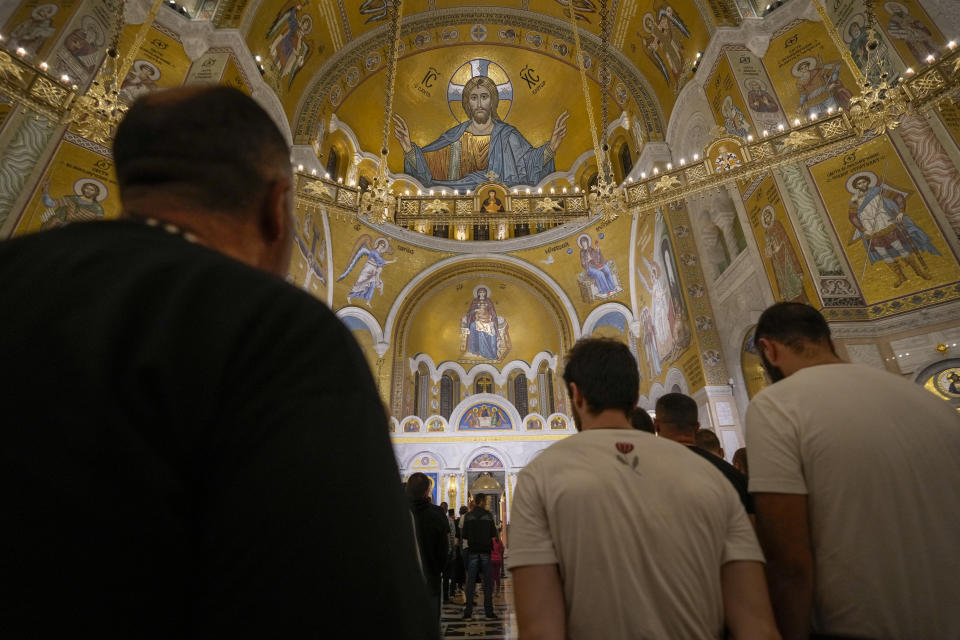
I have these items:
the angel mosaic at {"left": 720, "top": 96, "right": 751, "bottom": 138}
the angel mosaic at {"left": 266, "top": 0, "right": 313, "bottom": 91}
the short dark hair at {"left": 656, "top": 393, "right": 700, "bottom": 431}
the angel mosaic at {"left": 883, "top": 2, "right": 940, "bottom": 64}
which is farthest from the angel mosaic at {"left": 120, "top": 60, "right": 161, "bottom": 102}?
the angel mosaic at {"left": 883, "top": 2, "right": 940, "bottom": 64}

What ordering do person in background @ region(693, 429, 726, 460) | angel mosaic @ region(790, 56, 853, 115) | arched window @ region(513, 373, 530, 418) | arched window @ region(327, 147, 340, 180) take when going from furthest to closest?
arched window @ region(513, 373, 530, 418) → arched window @ region(327, 147, 340, 180) → angel mosaic @ region(790, 56, 853, 115) → person in background @ region(693, 429, 726, 460)

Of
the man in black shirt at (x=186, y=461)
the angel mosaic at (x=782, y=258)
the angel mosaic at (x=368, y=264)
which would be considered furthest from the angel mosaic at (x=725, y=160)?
the angel mosaic at (x=368, y=264)

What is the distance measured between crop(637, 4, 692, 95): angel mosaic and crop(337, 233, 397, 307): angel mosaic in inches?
365

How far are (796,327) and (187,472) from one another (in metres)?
1.94

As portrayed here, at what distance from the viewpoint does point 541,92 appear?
16.0m

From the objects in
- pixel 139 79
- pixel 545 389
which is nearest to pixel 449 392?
pixel 545 389

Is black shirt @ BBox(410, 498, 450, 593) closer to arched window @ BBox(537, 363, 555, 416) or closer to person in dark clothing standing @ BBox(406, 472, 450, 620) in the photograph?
person in dark clothing standing @ BBox(406, 472, 450, 620)

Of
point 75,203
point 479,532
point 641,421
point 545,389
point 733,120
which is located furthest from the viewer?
A: point 545,389

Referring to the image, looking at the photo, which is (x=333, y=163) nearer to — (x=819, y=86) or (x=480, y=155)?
(x=480, y=155)

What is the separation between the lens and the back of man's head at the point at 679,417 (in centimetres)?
228

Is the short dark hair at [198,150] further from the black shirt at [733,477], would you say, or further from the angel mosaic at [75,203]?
the angel mosaic at [75,203]

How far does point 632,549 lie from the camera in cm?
125

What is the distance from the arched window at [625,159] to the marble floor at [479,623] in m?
12.0

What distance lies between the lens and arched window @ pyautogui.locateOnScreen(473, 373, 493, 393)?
1780 cm
